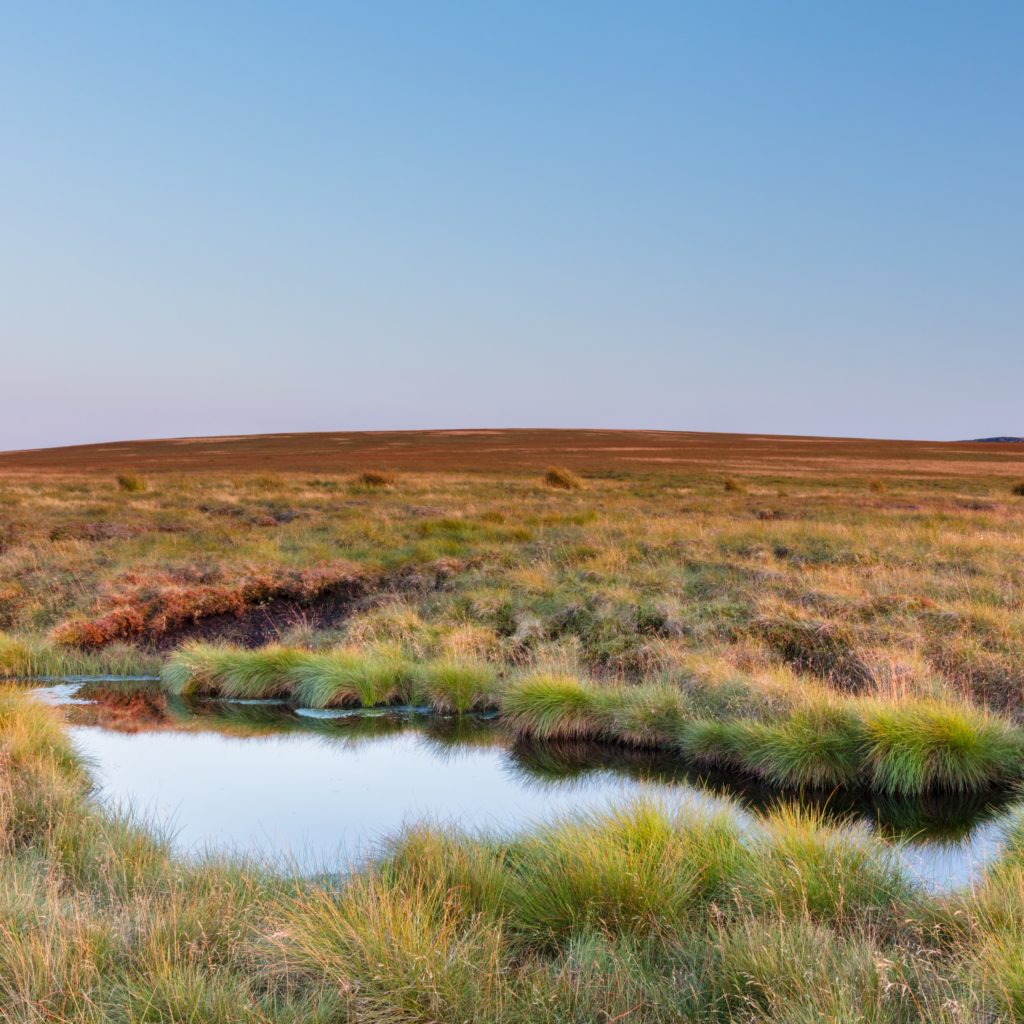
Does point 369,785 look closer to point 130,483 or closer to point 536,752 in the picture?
point 536,752

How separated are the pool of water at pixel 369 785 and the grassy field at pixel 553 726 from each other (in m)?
0.48

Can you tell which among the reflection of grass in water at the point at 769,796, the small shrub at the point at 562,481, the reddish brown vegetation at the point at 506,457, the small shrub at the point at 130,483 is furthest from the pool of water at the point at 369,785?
the reddish brown vegetation at the point at 506,457

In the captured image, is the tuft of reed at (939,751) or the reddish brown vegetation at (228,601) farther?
the reddish brown vegetation at (228,601)

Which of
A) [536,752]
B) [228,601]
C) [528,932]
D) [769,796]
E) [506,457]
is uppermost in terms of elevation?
[506,457]

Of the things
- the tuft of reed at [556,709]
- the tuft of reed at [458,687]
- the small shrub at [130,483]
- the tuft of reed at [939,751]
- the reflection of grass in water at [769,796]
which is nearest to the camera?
the reflection of grass in water at [769,796]

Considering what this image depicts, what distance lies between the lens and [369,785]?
8.96 meters

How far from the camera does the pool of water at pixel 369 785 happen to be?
7.28 meters

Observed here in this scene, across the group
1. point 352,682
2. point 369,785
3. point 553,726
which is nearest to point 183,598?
point 352,682

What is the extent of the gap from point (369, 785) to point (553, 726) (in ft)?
7.86

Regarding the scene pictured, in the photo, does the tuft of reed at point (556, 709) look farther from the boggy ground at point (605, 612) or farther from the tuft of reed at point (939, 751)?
the tuft of reed at point (939, 751)

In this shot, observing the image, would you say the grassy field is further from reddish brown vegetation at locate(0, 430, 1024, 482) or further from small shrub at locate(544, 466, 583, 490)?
reddish brown vegetation at locate(0, 430, 1024, 482)

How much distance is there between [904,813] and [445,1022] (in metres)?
5.42

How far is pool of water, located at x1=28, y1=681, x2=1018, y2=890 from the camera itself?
728cm

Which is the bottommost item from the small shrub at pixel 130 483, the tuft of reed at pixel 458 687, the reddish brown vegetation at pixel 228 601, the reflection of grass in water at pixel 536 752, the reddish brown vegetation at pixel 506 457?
the reflection of grass in water at pixel 536 752
